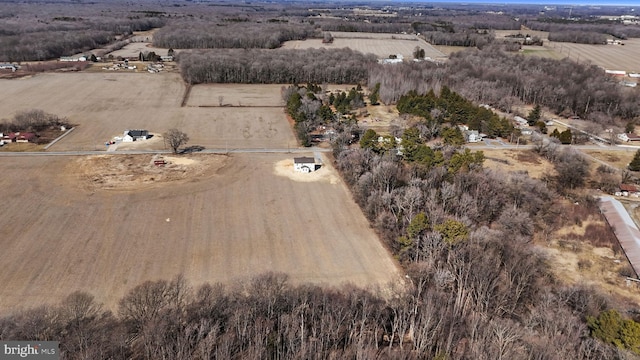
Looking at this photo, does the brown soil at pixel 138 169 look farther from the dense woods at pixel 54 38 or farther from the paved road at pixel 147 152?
the dense woods at pixel 54 38

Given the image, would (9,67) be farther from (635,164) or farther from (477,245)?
(635,164)

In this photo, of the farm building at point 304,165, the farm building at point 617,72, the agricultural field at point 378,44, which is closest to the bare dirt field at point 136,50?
the agricultural field at point 378,44

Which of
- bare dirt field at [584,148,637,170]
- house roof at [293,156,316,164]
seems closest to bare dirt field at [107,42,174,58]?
house roof at [293,156,316,164]

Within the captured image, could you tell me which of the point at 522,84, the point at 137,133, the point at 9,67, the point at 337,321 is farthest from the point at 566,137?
the point at 9,67

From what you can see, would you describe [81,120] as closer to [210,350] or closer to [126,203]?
[126,203]

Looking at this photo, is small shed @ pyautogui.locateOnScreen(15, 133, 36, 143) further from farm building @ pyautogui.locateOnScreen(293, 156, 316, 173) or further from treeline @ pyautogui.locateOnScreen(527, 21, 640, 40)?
treeline @ pyautogui.locateOnScreen(527, 21, 640, 40)

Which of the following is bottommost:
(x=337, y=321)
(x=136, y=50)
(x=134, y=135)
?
(x=337, y=321)
